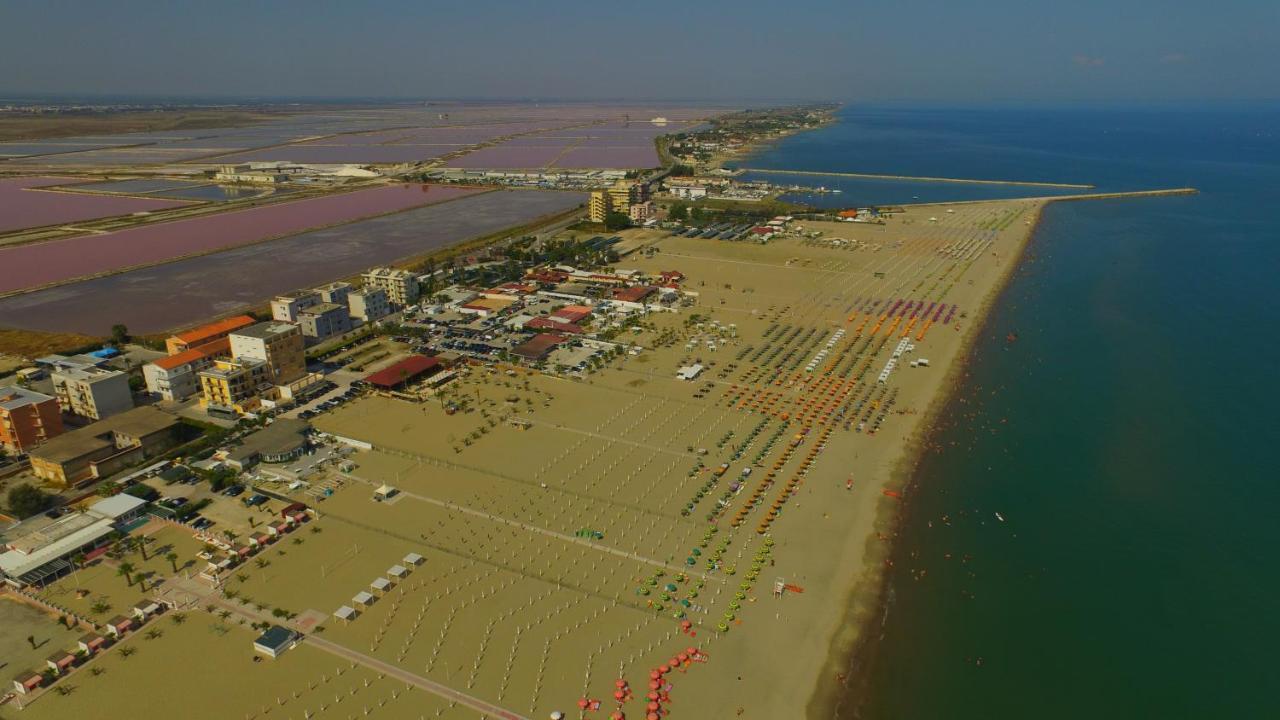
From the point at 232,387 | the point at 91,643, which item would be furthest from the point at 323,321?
the point at 91,643

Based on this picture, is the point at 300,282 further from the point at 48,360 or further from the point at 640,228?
A: the point at 640,228

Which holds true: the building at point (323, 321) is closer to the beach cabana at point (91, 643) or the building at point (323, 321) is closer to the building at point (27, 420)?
the building at point (27, 420)

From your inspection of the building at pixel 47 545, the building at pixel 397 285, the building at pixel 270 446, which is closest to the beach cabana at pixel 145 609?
the building at pixel 47 545

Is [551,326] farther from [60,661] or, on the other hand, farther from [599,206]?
[599,206]

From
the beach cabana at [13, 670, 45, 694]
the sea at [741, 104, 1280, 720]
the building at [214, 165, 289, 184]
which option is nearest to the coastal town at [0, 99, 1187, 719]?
the beach cabana at [13, 670, 45, 694]

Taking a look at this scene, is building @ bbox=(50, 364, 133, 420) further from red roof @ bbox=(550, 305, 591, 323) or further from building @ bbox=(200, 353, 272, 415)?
red roof @ bbox=(550, 305, 591, 323)

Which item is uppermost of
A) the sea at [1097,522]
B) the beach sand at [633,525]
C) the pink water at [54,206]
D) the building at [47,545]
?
the pink water at [54,206]

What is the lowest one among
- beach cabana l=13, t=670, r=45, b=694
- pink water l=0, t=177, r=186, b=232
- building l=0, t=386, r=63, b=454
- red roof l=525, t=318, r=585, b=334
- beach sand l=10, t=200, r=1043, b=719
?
beach sand l=10, t=200, r=1043, b=719
